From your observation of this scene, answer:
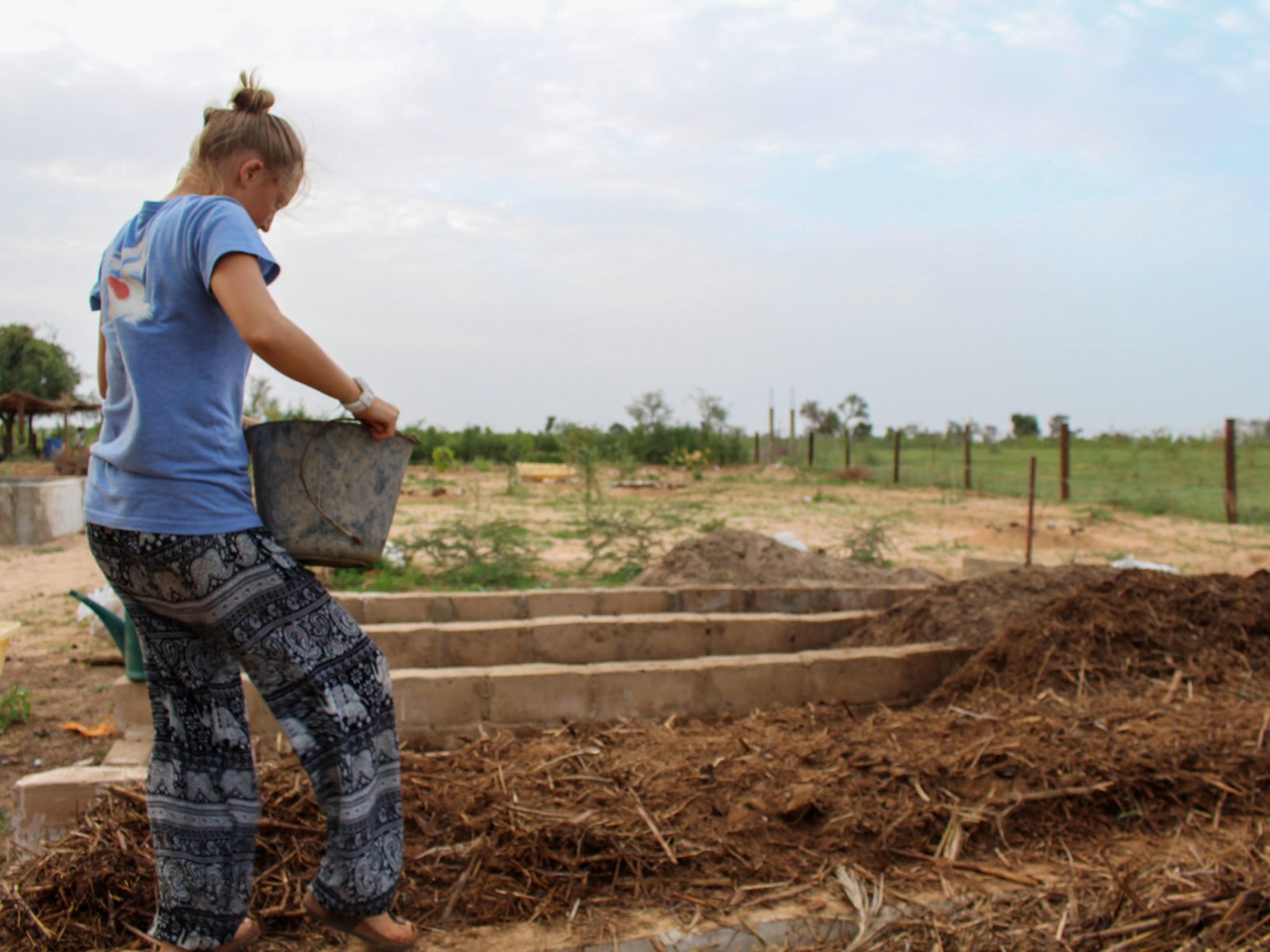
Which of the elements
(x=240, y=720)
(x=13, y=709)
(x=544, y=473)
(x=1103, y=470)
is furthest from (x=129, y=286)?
(x=1103, y=470)

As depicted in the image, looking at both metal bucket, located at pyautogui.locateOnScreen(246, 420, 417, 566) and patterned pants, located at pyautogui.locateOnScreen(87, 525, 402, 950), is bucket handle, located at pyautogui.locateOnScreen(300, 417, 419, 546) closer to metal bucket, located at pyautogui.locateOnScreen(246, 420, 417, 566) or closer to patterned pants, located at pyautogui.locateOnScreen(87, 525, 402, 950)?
metal bucket, located at pyautogui.locateOnScreen(246, 420, 417, 566)

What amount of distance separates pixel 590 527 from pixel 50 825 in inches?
241

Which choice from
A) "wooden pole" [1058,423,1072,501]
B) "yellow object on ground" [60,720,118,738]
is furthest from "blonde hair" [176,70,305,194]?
"wooden pole" [1058,423,1072,501]

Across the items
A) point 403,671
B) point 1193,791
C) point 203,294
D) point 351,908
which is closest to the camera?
point 203,294

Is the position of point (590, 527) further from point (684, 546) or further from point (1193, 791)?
point (1193, 791)

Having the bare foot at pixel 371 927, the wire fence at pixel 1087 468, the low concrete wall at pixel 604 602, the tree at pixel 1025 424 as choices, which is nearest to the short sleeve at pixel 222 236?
the bare foot at pixel 371 927

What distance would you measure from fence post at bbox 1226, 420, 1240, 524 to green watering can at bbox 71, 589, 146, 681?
12.7 meters

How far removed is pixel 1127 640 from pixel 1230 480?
10.7 meters

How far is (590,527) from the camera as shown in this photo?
28.8 ft

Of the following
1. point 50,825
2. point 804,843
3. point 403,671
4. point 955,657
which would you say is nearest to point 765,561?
point 955,657

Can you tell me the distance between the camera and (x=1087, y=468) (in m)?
20.4

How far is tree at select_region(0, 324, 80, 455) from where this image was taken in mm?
26969

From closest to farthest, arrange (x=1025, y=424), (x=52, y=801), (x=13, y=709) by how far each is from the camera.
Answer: (x=52, y=801) → (x=13, y=709) → (x=1025, y=424)

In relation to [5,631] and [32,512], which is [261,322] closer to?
[5,631]
